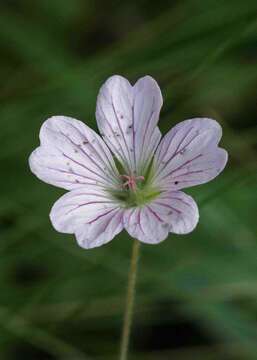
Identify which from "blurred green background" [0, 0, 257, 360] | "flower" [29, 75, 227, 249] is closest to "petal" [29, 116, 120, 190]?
"flower" [29, 75, 227, 249]

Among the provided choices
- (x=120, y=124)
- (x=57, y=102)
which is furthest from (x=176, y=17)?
(x=120, y=124)

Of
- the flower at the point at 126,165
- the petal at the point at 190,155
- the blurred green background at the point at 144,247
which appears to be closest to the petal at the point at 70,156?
the flower at the point at 126,165

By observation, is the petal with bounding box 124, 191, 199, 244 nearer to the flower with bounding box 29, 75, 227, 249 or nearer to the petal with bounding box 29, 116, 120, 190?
the flower with bounding box 29, 75, 227, 249

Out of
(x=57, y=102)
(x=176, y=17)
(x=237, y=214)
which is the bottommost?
(x=237, y=214)

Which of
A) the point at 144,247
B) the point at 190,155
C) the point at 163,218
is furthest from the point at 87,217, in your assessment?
the point at 144,247

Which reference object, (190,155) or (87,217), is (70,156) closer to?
(87,217)

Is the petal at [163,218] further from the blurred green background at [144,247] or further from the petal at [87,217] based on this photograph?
the blurred green background at [144,247]

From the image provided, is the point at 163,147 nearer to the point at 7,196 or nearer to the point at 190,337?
the point at 7,196
